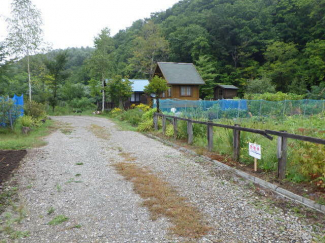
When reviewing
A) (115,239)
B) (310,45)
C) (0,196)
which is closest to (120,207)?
A: (115,239)

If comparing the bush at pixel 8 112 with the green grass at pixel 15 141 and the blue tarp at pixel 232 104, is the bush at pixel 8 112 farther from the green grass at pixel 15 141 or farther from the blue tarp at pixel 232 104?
the blue tarp at pixel 232 104

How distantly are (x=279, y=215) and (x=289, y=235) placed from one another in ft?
1.91

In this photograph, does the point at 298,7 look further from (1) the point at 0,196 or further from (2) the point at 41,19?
(1) the point at 0,196

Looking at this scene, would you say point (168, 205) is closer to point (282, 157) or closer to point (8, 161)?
point (282, 157)

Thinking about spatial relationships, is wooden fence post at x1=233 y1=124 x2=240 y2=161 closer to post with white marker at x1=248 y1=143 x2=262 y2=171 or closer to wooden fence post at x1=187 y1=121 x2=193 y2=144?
post with white marker at x1=248 y1=143 x2=262 y2=171

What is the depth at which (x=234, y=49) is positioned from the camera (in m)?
49.6

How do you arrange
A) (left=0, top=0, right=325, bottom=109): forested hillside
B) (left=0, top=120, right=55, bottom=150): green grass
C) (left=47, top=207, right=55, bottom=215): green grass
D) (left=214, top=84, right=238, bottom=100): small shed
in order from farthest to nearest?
(left=214, top=84, right=238, bottom=100): small shed < (left=0, top=0, right=325, bottom=109): forested hillside < (left=0, top=120, right=55, bottom=150): green grass < (left=47, top=207, right=55, bottom=215): green grass

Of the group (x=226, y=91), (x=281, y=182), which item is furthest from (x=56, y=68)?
(x=281, y=182)

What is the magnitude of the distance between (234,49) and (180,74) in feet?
79.3

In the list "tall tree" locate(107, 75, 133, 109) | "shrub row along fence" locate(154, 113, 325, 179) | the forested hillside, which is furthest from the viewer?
the forested hillside

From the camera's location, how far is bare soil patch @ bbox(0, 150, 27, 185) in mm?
5975

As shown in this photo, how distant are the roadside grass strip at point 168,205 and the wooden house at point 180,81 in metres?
23.7

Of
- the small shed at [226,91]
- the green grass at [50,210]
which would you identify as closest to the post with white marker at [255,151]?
the green grass at [50,210]

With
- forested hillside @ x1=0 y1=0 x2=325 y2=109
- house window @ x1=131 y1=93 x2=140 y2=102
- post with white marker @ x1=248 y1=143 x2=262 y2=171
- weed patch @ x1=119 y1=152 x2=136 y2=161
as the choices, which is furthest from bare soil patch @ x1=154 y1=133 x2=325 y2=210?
forested hillside @ x1=0 y1=0 x2=325 y2=109
